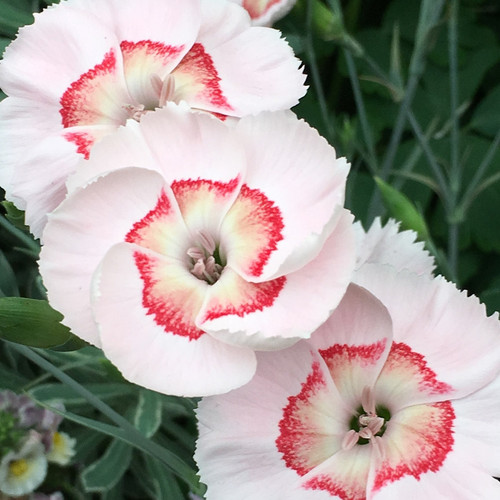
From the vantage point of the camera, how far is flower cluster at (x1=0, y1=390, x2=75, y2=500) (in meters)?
1.02

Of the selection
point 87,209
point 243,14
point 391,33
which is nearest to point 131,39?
point 243,14

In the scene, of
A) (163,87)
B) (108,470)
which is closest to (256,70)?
(163,87)

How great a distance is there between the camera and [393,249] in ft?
2.24

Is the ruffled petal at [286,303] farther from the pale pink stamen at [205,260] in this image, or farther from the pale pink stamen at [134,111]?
the pale pink stamen at [134,111]

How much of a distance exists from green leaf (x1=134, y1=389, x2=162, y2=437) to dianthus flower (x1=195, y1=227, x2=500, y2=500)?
0.38 metres

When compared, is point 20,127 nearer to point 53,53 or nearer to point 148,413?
point 53,53

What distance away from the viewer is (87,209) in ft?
1.66

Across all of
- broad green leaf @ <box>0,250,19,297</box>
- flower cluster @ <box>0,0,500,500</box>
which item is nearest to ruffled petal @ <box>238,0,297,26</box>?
flower cluster @ <box>0,0,500,500</box>

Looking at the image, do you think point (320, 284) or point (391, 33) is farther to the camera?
point (391, 33)

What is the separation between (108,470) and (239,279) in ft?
1.86

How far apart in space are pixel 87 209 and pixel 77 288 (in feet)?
0.17

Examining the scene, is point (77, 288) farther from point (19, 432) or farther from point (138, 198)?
point (19, 432)

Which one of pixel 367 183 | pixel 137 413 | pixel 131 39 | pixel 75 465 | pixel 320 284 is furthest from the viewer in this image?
pixel 367 183

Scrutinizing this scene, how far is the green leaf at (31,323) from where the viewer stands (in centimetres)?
61
